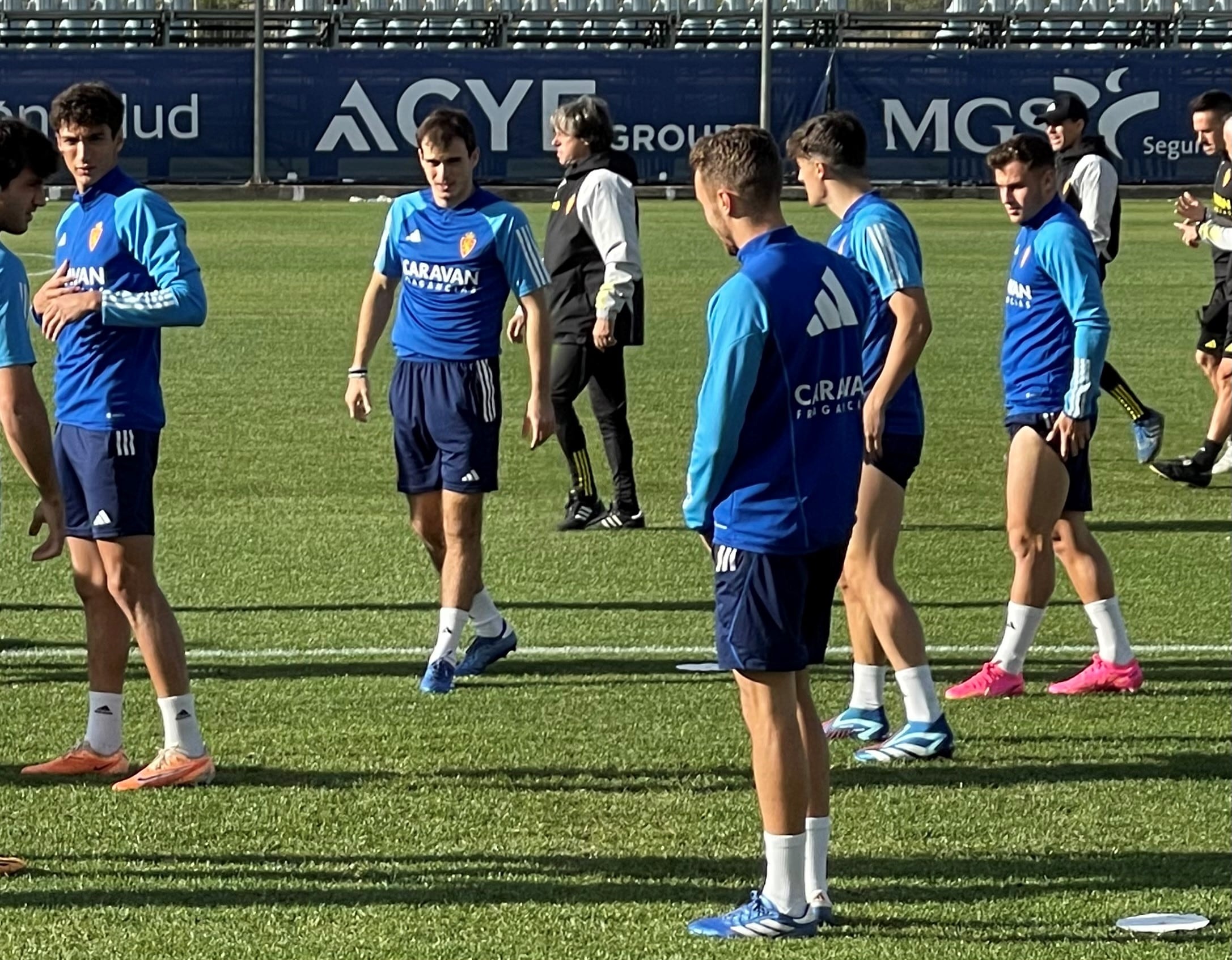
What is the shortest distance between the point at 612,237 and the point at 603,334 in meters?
0.48

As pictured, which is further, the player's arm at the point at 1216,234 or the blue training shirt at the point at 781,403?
the player's arm at the point at 1216,234

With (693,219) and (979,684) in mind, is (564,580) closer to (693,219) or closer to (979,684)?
(979,684)

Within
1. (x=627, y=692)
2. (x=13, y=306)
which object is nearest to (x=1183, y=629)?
(x=627, y=692)

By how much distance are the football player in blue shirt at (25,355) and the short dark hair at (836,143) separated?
224 cm

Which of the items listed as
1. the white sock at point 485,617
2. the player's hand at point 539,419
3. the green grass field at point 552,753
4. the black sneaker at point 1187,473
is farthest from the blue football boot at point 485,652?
the black sneaker at point 1187,473

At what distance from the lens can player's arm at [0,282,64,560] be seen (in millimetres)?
6211

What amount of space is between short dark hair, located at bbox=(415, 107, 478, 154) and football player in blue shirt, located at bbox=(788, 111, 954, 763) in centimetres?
142

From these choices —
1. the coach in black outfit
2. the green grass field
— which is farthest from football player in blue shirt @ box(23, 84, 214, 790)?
the coach in black outfit

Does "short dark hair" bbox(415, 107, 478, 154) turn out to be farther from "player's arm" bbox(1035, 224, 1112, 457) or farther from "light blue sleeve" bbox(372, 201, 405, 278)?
"player's arm" bbox(1035, 224, 1112, 457)

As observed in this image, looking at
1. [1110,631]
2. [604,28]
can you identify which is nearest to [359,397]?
[1110,631]

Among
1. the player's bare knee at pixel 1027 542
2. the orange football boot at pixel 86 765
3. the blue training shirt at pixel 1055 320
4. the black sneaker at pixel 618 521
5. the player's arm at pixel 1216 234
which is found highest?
the player's arm at pixel 1216 234

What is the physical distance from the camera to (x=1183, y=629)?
9.09 meters

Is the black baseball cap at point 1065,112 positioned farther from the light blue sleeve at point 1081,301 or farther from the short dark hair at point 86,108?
the short dark hair at point 86,108

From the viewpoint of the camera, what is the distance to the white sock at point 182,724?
Result: 6.53 m
